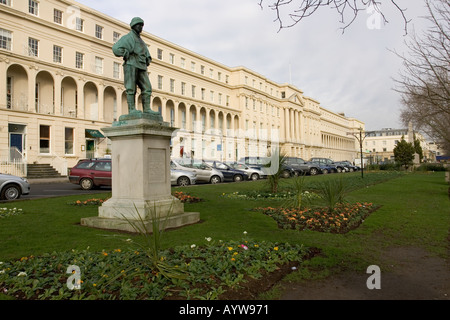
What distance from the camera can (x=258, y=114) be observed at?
68125mm

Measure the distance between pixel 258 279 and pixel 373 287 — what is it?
1.29m

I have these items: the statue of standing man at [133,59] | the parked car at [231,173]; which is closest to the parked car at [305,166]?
the parked car at [231,173]

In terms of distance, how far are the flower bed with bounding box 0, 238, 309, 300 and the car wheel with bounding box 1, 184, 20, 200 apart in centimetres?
956

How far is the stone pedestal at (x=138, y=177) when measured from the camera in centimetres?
682

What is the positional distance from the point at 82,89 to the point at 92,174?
19.2 metres

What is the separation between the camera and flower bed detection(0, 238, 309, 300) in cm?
347

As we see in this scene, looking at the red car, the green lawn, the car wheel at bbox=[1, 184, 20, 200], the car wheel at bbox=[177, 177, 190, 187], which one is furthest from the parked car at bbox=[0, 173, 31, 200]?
the car wheel at bbox=[177, 177, 190, 187]

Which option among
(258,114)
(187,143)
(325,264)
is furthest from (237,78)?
(325,264)

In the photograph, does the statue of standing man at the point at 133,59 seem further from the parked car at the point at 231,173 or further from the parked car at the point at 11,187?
the parked car at the point at 231,173

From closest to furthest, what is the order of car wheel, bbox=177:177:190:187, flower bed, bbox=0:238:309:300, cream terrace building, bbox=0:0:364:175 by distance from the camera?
flower bed, bbox=0:238:309:300 → car wheel, bbox=177:177:190:187 → cream terrace building, bbox=0:0:364:175

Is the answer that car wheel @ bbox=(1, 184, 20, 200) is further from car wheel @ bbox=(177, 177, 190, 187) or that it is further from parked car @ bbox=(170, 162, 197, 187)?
car wheel @ bbox=(177, 177, 190, 187)

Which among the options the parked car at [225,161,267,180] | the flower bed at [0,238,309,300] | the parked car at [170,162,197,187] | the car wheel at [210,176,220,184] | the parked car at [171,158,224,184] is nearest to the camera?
the flower bed at [0,238,309,300]

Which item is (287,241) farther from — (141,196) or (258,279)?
(141,196)

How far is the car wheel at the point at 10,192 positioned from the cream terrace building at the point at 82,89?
9.84 metres
